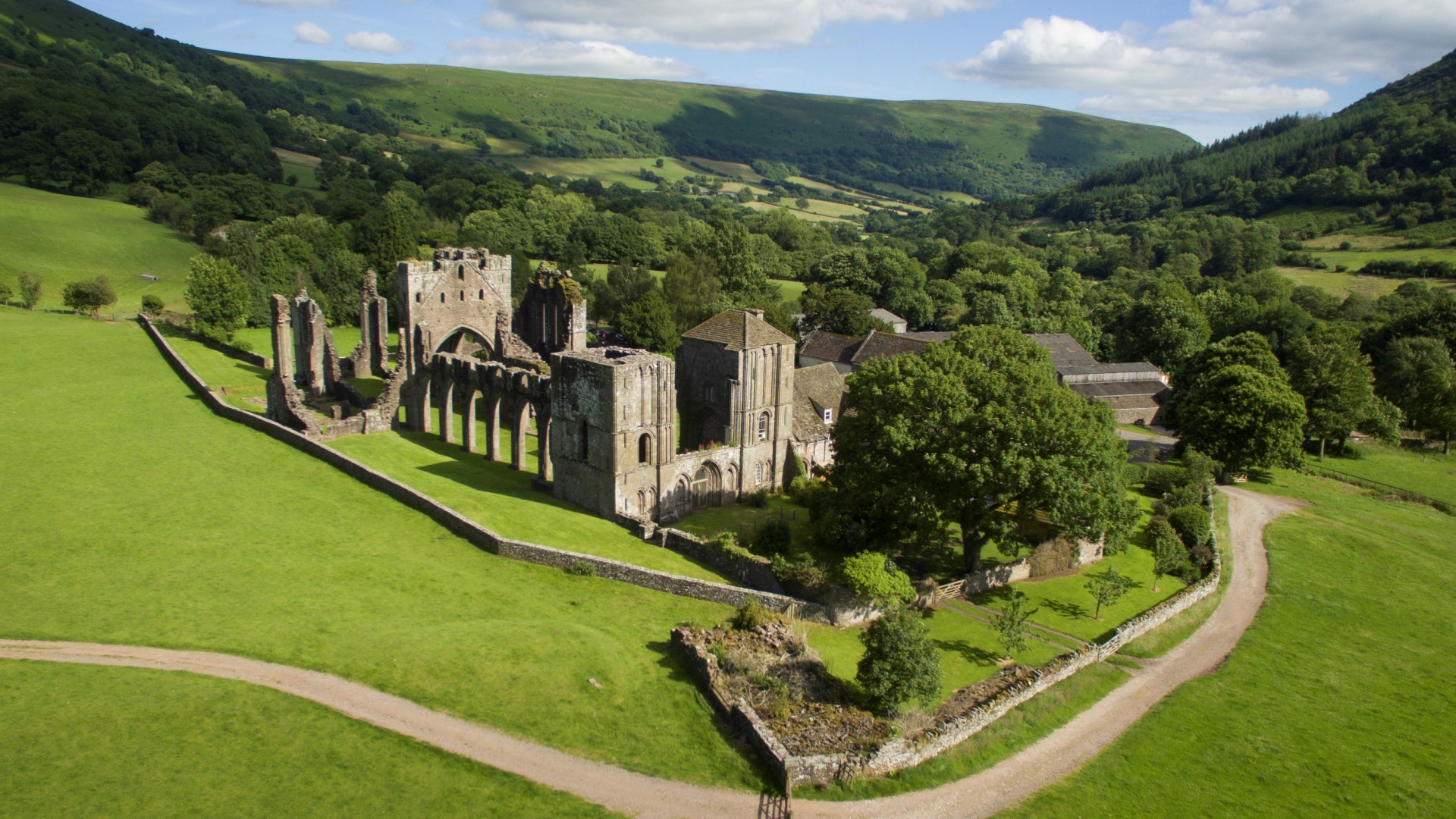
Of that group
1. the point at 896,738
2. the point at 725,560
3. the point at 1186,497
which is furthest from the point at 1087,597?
the point at 896,738

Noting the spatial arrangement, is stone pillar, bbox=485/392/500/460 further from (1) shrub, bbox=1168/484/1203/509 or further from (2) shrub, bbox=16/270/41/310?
(2) shrub, bbox=16/270/41/310

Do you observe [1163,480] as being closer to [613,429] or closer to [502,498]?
[613,429]

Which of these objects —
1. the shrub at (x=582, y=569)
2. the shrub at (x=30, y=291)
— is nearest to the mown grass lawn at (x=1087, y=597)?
the shrub at (x=582, y=569)

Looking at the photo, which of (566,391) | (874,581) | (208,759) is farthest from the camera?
(566,391)

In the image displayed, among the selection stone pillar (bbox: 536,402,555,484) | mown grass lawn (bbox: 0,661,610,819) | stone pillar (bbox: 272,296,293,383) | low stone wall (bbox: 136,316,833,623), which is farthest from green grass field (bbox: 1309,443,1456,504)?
stone pillar (bbox: 272,296,293,383)

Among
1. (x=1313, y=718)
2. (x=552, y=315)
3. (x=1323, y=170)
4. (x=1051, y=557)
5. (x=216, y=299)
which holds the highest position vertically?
(x=1323, y=170)
